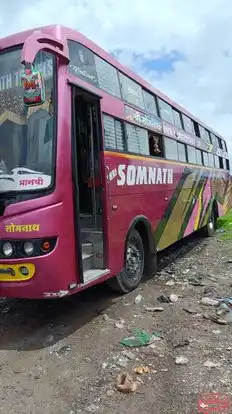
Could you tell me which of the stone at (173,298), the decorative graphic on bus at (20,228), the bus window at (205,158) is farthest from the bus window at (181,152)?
the decorative graphic on bus at (20,228)

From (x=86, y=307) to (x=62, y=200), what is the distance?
203 cm

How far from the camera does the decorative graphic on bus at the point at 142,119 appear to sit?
674 centimetres

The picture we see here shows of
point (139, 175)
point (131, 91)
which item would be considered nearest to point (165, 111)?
point (131, 91)

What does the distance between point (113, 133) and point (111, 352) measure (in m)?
2.94

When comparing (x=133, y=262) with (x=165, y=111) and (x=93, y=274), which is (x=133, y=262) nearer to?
(x=93, y=274)

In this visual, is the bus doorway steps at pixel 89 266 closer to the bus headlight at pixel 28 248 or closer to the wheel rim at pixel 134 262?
the bus headlight at pixel 28 248

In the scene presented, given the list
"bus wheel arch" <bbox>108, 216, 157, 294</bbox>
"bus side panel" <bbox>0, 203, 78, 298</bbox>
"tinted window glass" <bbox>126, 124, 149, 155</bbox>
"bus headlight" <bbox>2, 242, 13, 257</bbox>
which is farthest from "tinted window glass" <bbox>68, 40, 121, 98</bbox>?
"bus headlight" <bbox>2, 242, 13, 257</bbox>

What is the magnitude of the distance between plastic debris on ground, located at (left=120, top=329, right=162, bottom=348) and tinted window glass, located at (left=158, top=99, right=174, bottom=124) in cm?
477

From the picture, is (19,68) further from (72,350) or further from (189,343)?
(189,343)

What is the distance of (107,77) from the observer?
6188 mm

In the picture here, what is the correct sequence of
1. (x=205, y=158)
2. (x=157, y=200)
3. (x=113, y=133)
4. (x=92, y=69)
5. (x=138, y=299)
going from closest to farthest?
(x=92, y=69) < (x=113, y=133) < (x=138, y=299) < (x=157, y=200) < (x=205, y=158)

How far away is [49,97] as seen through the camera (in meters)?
4.82

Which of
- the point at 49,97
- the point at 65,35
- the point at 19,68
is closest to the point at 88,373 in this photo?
the point at 49,97

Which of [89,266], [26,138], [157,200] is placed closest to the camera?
[26,138]
